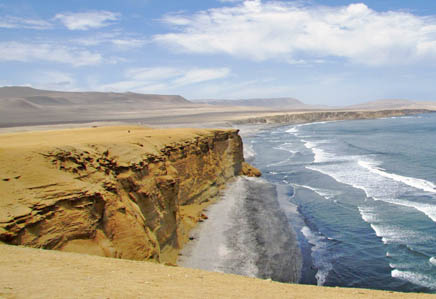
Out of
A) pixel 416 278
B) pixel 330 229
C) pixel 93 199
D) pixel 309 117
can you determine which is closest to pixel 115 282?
pixel 93 199

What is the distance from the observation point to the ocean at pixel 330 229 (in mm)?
16406

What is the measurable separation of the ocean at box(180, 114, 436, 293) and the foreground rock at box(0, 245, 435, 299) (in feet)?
23.6

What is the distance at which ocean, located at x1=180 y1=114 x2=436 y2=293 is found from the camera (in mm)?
16406

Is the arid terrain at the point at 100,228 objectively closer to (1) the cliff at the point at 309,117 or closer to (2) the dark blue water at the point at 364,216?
(2) the dark blue water at the point at 364,216

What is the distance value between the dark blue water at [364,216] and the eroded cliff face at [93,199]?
6.87 metres

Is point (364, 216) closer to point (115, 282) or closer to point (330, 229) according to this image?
point (330, 229)

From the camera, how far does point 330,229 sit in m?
21.9

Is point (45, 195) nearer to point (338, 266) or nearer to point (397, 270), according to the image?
point (338, 266)

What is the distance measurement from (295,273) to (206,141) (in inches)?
568

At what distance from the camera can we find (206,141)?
2916 centimetres

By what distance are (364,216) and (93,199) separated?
56.4ft

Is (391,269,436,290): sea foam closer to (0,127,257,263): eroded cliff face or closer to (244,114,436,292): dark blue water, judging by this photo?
(244,114,436,292): dark blue water

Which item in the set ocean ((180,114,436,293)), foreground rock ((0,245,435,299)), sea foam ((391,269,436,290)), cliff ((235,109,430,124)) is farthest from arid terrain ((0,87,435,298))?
cliff ((235,109,430,124))

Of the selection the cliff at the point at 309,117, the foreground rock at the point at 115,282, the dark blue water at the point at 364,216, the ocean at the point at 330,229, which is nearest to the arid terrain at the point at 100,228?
the foreground rock at the point at 115,282
